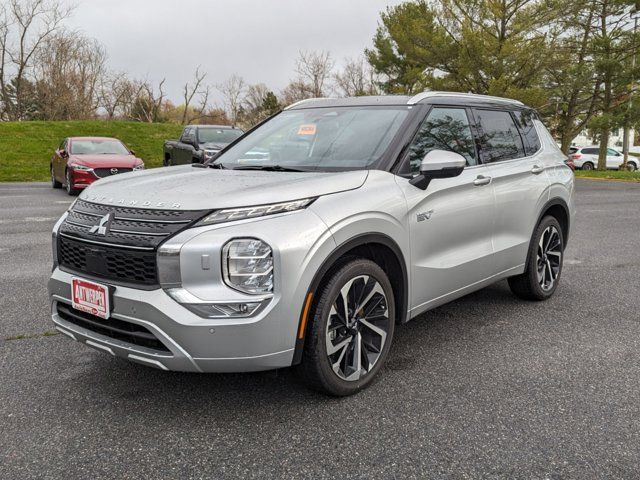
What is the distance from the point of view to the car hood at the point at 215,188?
2.83 meters

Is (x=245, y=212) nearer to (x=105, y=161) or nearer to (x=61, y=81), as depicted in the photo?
(x=105, y=161)

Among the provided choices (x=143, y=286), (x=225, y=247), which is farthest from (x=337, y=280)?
(x=143, y=286)

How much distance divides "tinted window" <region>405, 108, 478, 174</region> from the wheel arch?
59 centimetres

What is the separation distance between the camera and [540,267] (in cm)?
505

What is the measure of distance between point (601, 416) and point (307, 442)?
157 cm

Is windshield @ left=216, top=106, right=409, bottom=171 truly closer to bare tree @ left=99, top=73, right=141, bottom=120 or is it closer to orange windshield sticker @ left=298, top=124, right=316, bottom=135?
orange windshield sticker @ left=298, top=124, right=316, bottom=135

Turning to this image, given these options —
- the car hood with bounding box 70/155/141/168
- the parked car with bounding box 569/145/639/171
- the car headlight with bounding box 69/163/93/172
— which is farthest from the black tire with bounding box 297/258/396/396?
the parked car with bounding box 569/145/639/171

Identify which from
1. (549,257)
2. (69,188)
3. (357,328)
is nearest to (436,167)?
(357,328)

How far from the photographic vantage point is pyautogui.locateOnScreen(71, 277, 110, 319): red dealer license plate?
2.85 m

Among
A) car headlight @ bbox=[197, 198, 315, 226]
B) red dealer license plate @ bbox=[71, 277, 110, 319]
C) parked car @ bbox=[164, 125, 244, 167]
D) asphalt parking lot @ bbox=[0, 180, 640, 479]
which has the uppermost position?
parked car @ bbox=[164, 125, 244, 167]

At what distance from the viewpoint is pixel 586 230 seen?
959cm

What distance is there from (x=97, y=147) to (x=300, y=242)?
1432 centimetres

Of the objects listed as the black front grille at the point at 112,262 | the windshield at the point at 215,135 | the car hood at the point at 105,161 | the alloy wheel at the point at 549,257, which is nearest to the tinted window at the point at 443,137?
the alloy wheel at the point at 549,257

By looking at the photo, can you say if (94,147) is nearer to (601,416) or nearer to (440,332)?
(440,332)
